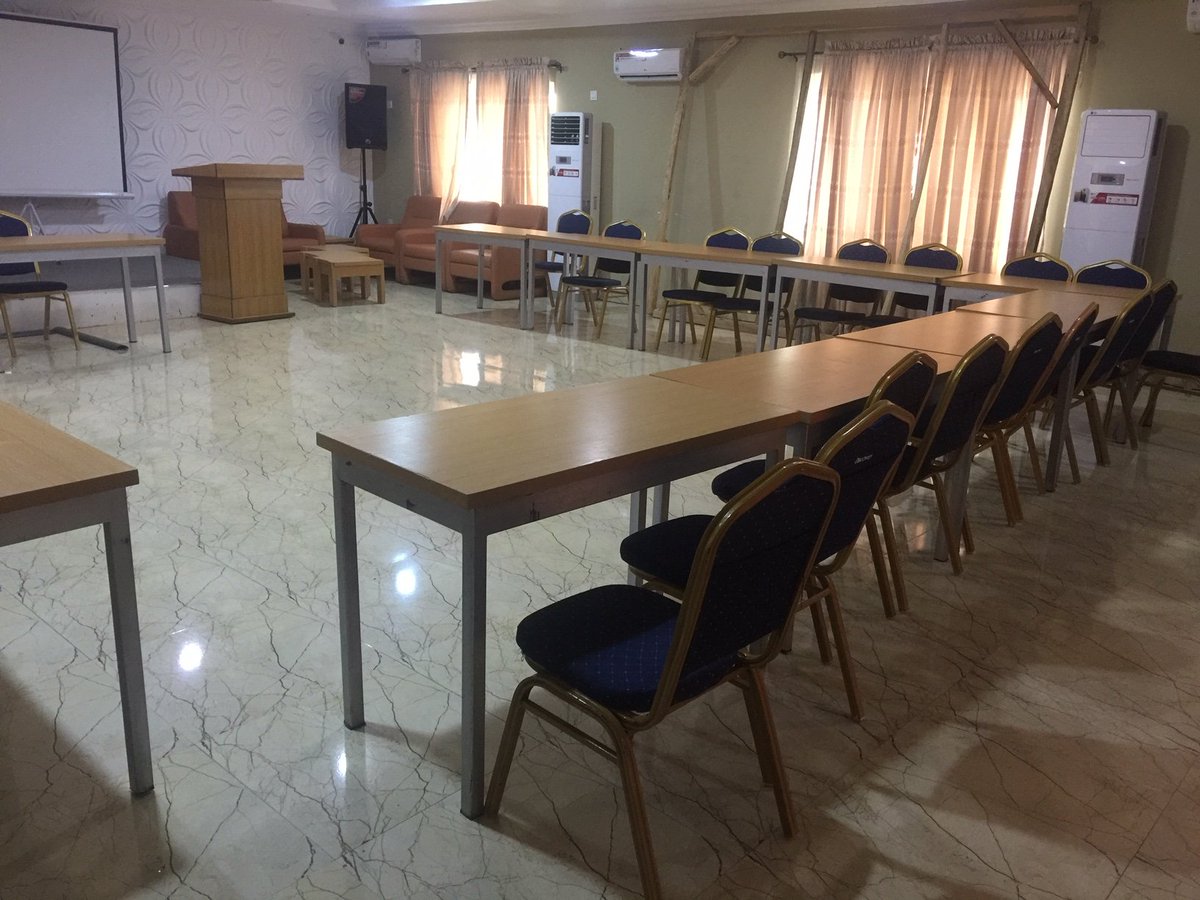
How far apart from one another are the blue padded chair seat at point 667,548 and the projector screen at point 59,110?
817cm

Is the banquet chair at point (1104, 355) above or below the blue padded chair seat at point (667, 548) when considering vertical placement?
above

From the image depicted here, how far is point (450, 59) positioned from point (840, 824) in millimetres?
9588

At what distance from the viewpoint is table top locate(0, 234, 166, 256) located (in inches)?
204

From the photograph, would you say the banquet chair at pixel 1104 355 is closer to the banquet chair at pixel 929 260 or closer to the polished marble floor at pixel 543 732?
the polished marble floor at pixel 543 732

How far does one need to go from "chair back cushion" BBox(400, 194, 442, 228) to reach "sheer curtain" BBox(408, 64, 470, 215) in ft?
0.36

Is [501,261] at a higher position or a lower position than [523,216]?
lower

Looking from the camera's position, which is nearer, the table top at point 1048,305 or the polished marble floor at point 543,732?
the polished marble floor at point 543,732

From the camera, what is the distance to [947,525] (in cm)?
305

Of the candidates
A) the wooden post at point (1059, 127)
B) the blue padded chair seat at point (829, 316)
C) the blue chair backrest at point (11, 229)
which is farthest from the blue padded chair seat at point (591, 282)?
the blue chair backrest at point (11, 229)

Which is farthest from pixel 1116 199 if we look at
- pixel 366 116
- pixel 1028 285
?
pixel 366 116

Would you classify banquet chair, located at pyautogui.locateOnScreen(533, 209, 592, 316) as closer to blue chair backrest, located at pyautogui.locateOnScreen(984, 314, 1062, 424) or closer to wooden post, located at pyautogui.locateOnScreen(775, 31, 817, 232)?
wooden post, located at pyautogui.locateOnScreen(775, 31, 817, 232)

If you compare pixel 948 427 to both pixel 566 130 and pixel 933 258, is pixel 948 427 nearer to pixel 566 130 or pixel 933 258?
pixel 933 258

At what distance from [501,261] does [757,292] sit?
8.55 feet

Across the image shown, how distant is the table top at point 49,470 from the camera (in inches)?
64.7
